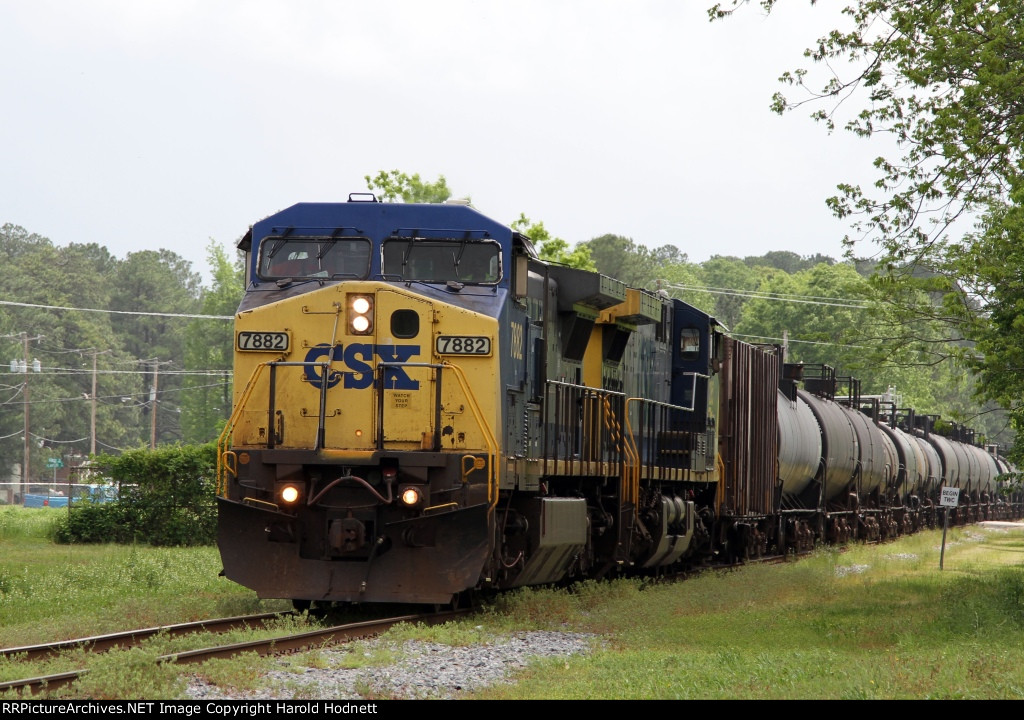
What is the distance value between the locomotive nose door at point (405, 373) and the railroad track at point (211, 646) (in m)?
1.84

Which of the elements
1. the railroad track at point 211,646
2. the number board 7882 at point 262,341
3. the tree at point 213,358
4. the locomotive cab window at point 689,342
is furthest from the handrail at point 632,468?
the tree at point 213,358

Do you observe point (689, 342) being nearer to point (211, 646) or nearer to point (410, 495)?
point (410, 495)

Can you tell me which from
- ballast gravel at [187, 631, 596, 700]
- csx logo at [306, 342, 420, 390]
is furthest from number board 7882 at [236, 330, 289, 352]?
ballast gravel at [187, 631, 596, 700]

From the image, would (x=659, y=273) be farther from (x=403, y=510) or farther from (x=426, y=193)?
(x=403, y=510)

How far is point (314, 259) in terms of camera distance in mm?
13398

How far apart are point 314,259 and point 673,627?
539 centimetres

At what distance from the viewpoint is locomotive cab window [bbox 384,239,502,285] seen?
13.2 meters

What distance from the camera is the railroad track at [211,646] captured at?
859 cm

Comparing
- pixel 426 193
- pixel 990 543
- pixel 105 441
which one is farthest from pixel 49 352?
pixel 990 543

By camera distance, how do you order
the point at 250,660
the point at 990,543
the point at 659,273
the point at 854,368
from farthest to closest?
the point at 659,273, the point at 990,543, the point at 854,368, the point at 250,660

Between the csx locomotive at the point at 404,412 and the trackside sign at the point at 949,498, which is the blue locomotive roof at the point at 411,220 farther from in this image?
the trackside sign at the point at 949,498

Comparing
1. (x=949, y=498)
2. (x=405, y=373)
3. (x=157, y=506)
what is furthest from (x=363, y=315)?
(x=949, y=498)
